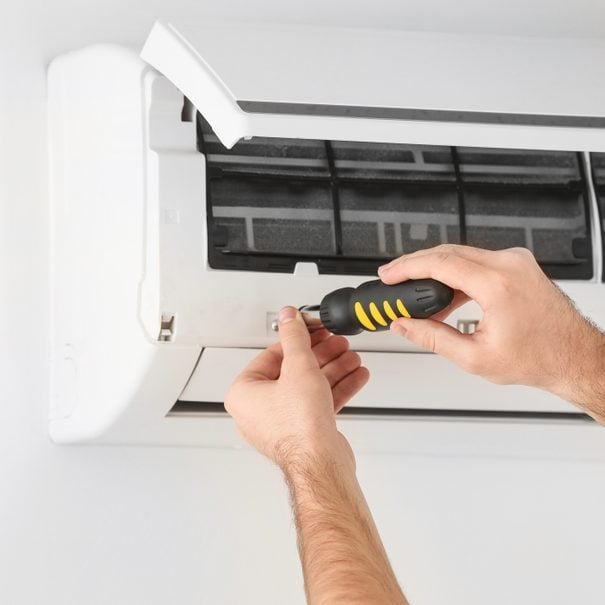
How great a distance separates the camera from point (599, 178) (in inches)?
50.8

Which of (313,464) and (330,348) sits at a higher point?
(330,348)

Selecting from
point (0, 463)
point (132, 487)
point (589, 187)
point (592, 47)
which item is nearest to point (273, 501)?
point (132, 487)

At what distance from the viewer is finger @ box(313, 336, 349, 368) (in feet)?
4.00

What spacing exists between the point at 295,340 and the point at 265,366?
6 cm

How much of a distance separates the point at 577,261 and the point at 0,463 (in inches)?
31.9

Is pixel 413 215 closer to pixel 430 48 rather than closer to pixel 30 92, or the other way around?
pixel 430 48

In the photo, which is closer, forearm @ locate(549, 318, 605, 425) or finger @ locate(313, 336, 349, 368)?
forearm @ locate(549, 318, 605, 425)

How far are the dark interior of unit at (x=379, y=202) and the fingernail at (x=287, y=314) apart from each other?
6cm

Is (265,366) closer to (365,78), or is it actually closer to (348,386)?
(348,386)

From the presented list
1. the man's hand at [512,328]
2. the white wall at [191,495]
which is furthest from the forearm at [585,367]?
the white wall at [191,495]

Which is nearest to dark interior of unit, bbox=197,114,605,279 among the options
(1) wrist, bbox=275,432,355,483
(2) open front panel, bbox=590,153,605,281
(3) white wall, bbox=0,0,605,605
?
(2) open front panel, bbox=590,153,605,281

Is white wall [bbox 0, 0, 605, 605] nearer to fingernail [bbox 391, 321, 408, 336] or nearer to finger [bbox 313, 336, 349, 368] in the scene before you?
finger [bbox 313, 336, 349, 368]

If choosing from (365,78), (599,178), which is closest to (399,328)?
(365,78)

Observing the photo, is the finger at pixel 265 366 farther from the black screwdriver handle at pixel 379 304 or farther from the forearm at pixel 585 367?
the forearm at pixel 585 367
